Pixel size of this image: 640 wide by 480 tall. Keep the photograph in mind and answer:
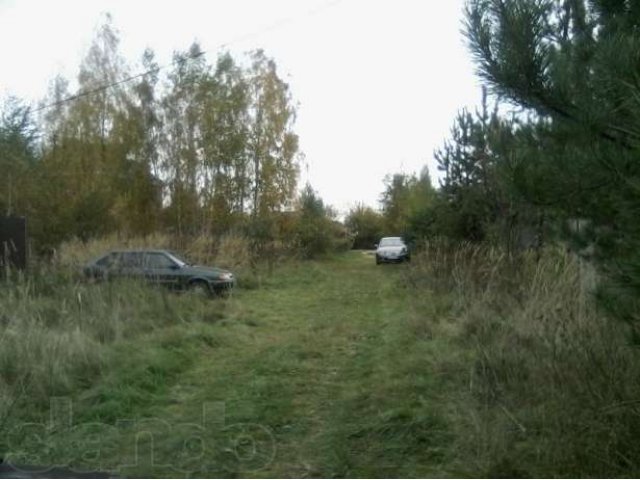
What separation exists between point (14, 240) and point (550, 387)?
10.9 metres

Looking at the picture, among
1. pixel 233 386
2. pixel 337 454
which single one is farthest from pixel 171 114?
pixel 337 454

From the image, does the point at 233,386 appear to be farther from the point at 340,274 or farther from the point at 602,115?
the point at 340,274

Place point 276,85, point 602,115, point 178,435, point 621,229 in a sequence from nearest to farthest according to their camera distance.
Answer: point 602,115
point 621,229
point 178,435
point 276,85

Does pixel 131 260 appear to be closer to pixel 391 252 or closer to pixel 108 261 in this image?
pixel 108 261

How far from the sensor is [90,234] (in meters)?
23.0

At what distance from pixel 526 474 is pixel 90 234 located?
2101 centimetres

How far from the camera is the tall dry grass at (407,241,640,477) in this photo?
13.7 feet

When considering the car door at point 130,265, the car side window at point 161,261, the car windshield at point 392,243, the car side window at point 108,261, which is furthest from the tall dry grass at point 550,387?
the car windshield at point 392,243

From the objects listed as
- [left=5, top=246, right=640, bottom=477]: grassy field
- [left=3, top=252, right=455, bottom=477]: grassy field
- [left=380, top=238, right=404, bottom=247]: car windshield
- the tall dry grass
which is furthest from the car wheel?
[left=380, top=238, right=404, bottom=247]: car windshield

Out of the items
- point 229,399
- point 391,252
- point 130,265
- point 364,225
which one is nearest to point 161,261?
point 130,265

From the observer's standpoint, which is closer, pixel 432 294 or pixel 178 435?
pixel 178 435

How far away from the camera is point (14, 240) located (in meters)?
12.6

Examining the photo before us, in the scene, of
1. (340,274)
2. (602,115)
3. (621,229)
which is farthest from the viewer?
(340,274)

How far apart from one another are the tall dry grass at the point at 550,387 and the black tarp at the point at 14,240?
8453mm
